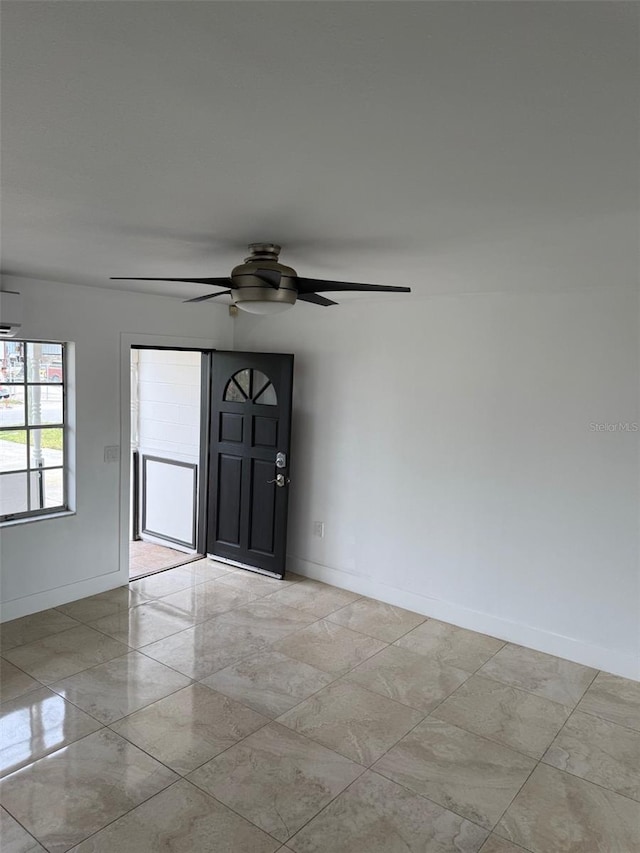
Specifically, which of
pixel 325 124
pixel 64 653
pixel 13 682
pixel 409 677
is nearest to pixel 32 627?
pixel 64 653

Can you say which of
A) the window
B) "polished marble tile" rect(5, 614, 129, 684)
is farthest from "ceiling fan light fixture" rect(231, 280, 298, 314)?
"polished marble tile" rect(5, 614, 129, 684)

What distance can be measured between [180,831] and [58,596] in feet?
8.13

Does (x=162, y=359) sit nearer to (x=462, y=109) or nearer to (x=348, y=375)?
(x=348, y=375)

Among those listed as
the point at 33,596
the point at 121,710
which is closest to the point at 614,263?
the point at 121,710

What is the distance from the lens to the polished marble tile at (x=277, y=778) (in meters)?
2.47

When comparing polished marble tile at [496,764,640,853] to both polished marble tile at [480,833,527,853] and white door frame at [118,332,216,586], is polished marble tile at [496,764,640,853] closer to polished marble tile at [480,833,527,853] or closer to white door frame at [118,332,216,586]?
polished marble tile at [480,833,527,853]

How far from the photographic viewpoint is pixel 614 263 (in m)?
2.92

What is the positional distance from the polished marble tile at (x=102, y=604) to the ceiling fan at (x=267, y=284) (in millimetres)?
2703

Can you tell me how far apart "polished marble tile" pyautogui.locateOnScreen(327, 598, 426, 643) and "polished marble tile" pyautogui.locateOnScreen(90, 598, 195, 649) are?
1.08m

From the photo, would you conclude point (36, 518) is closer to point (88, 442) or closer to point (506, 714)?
point (88, 442)

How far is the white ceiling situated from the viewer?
→ 1.01m

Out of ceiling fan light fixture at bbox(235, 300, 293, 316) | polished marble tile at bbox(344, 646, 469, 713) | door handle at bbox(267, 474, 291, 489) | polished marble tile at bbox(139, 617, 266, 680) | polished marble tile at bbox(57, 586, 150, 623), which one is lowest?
polished marble tile at bbox(344, 646, 469, 713)

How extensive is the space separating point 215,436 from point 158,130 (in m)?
4.02

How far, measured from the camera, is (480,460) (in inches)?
164
